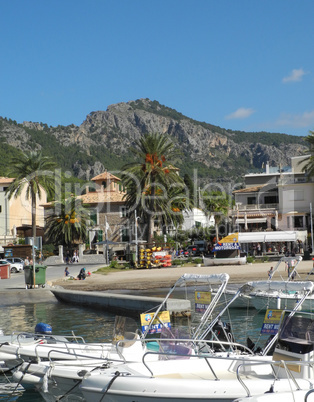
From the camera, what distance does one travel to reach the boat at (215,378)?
9945 mm

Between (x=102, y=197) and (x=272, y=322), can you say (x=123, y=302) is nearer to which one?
(x=272, y=322)

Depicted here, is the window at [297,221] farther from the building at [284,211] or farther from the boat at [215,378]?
the boat at [215,378]

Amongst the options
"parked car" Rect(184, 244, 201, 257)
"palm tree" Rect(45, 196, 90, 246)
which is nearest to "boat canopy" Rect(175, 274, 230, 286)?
"parked car" Rect(184, 244, 201, 257)

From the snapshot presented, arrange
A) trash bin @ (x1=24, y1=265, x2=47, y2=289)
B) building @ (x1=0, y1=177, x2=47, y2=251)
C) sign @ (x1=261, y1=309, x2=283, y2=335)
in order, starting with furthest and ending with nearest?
building @ (x1=0, y1=177, x2=47, y2=251) → trash bin @ (x1=24, y1=265, x2=47, y2=289) → sign @ (x1=261, y1=309, x2=283, y2=335)

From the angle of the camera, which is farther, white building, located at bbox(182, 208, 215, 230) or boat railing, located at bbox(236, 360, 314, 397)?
white building, located at bbox(182, 208, 215, 230)

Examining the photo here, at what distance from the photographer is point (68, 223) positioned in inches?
2968

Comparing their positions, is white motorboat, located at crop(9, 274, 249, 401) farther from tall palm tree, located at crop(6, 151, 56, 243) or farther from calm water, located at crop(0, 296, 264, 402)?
tall palm tree, located at crop(6, 151, 56, 243)

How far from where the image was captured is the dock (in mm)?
24266

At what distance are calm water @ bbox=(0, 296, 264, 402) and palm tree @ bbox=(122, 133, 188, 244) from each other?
2798 centimetres

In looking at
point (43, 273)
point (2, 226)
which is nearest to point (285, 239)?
point (43, 273)

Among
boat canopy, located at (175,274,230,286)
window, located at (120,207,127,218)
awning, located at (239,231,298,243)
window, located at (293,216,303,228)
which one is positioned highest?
window, located at (120,207,127,218)

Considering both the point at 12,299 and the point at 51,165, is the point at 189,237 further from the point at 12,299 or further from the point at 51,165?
the point at 12,299

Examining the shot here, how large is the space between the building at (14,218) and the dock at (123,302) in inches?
1921

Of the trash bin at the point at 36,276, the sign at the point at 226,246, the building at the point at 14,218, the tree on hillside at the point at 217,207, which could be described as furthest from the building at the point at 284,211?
the trash bin at the point at 36,276
